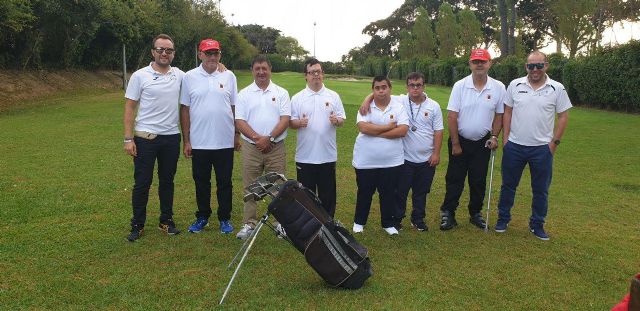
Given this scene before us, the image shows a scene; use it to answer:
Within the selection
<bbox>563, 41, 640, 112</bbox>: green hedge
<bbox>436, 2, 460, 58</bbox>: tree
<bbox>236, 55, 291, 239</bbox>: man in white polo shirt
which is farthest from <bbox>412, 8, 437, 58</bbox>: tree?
<bbox>236, 55, 291, 239</bbox>: man in white polo shirt

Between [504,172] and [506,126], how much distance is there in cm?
53

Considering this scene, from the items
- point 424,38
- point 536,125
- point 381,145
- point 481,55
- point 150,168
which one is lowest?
point 150,168

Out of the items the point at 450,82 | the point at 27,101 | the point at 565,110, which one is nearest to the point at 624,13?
the point at 450,82

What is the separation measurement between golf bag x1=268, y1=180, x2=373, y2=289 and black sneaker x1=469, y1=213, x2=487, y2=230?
2283 mm

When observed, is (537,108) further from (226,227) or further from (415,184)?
(226,227)

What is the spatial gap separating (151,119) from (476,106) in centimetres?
349

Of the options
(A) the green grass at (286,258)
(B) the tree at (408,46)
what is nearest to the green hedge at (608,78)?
(A) the green grass at (286,258)

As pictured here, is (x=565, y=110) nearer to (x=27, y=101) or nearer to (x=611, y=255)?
(x=611, y=255)

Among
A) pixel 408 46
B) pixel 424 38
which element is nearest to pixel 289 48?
pixel 408 46

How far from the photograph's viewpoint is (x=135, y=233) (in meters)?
5.49

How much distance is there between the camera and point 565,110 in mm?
5539

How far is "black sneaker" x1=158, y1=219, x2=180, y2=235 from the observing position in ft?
18.6

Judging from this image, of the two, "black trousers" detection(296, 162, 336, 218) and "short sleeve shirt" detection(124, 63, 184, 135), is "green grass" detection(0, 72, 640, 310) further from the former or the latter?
"short sleeve shirt" detection(124, 63, 184, 135)

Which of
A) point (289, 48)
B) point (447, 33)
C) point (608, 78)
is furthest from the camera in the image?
point (289, 48)
